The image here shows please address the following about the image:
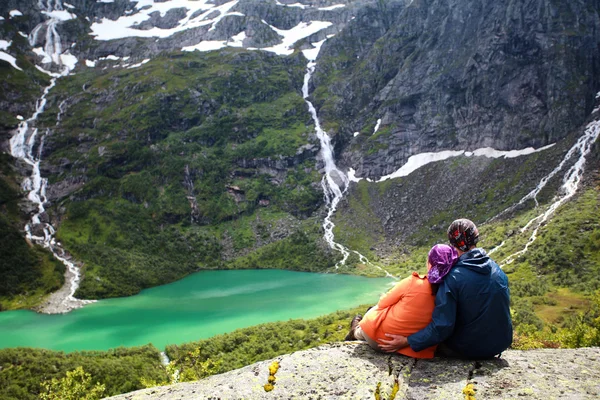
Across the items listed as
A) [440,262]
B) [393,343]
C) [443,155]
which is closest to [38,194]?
[443,155]

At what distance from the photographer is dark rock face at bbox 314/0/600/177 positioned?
336 feet

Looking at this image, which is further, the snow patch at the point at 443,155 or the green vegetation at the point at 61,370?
the snow patch at the point at 443,155

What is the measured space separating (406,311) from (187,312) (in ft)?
207

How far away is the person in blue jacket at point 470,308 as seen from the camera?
5879 millimetres

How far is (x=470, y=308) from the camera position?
599cm

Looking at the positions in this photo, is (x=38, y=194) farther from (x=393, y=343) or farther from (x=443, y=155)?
(x=393, y=343)

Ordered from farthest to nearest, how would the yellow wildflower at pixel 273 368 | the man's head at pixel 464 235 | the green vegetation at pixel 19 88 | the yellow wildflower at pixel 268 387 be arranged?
the green vegetation at pixel 19 88, the yellow wildflower at pixel 273 368, the man's head at pixel 464 235, the yellow wildflower at pixel 268 387

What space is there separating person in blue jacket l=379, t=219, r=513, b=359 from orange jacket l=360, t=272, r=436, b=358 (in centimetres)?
13

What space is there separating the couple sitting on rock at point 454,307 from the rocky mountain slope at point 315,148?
68.9 m

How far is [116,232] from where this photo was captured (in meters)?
114

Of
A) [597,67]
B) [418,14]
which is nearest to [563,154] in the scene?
[597,67]

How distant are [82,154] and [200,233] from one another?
178 ft

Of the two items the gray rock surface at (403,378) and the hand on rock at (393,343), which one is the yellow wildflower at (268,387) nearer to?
the gray rock surface at (403,378)

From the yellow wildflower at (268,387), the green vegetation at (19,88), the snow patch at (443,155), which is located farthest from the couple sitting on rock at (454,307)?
the green vegetation at (19,88)
